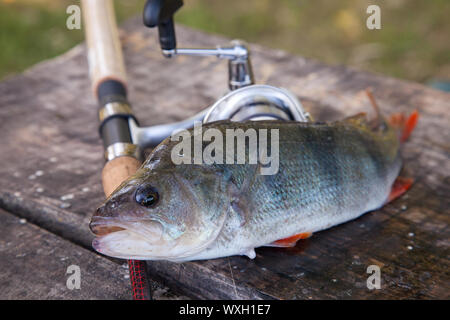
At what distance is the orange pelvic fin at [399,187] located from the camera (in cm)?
140

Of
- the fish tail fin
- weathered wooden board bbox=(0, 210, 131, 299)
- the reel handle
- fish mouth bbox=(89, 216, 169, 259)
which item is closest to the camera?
fish mouth bbox=(89, 216, 169, 259)

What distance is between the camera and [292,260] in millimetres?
1188

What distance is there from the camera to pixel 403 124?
5.17 ft

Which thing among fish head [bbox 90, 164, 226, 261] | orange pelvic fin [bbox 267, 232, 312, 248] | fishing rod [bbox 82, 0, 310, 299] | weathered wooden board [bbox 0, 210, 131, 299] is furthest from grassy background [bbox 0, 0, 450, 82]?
fish head [bbox 90, 164, 226, 261]

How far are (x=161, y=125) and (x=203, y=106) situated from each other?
0.39 meters

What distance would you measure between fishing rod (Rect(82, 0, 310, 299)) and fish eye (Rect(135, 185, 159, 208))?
147 millimetres

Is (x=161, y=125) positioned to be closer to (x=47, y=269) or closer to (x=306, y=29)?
(x=47, y=269)

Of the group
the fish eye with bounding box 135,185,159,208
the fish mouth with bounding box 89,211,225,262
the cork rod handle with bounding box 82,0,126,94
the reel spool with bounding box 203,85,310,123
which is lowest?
the fish mouth with bounding box 89,211,225,262

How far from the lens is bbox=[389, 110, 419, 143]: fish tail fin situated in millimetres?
1574

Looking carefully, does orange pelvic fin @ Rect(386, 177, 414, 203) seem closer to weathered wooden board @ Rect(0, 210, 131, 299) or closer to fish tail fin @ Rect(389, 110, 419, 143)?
fish tail fin @ Rect(389, 110, 419, 143)

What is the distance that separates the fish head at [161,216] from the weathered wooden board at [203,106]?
0.15m

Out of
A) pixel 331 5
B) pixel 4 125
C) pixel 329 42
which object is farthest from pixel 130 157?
pixel 331 5

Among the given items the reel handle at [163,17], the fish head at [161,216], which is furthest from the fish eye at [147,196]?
the reel handle at [163,17]
